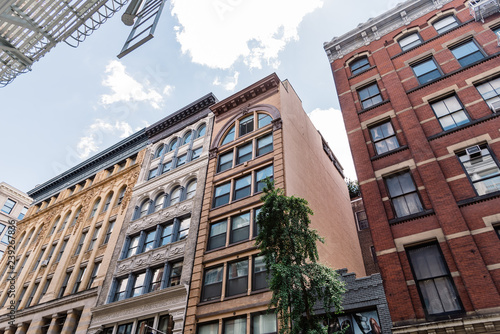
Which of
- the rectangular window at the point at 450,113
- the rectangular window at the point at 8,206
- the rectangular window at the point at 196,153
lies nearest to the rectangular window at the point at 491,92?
the rectangular window at the point at 450,113

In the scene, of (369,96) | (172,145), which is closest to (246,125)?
(172,145)

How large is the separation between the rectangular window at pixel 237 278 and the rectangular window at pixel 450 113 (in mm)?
12639

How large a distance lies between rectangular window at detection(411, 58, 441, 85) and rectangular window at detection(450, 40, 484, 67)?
1165 millimetres

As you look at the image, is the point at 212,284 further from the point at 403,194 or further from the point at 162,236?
the point at 403,194

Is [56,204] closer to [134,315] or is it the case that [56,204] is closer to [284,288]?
[134,315]

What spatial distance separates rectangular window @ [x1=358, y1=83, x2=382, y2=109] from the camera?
19.3 m

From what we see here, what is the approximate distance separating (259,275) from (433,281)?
27.5 feet

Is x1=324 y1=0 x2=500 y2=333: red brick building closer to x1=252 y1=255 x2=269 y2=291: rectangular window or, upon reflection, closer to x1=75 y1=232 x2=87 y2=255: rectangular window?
x1=252 y1=255 x2=269 y2=291: rectangular window

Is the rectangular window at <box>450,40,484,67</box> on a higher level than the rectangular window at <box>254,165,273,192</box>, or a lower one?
higher

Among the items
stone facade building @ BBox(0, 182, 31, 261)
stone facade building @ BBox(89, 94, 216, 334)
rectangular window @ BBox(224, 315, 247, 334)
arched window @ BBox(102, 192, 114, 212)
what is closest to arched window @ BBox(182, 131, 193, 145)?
stone facade building @ BBox(89, 94, 216, 334)

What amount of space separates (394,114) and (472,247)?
7922mm

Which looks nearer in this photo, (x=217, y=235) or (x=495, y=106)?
(x=495, y=106)

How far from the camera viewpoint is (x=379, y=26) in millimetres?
22297

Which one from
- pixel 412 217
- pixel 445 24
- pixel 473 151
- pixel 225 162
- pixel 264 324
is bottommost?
pixel 264 324
